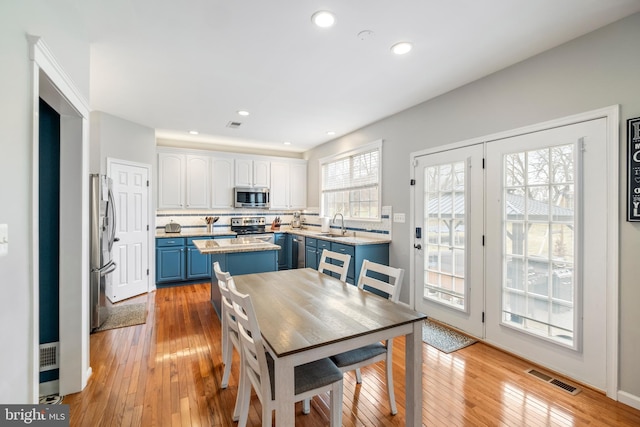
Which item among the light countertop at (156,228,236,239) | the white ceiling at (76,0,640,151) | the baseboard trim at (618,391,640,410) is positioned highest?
the white ceiling at (76,0,640,151)

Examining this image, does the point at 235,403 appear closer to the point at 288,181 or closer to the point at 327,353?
the point at 327,353

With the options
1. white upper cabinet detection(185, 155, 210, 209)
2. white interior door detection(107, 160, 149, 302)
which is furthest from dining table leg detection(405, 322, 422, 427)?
white upper cabinet detection(185, 155, 210, 209)

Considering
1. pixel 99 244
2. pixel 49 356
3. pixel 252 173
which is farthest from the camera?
pixel 252 173

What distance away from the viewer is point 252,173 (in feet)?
19.5

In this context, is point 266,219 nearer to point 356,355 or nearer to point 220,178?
point 220,178

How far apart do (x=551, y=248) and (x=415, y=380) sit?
1733 mm

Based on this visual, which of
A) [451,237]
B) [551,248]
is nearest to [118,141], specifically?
[451,237]

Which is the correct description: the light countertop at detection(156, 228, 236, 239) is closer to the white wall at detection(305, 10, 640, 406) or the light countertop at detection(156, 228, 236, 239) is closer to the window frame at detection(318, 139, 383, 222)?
the window frame at detection(318, 139, 383, 222)

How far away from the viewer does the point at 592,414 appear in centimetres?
188

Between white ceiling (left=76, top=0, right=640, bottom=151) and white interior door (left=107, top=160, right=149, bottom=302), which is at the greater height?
white ceiling (left=76, top=0, right=640, bottom=151)

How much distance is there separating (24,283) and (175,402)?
126cm

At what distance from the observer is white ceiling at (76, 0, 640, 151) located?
1.91 metres

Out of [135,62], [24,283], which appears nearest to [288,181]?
[135,62]

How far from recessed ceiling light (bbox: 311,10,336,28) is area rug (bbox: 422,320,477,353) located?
294cm
